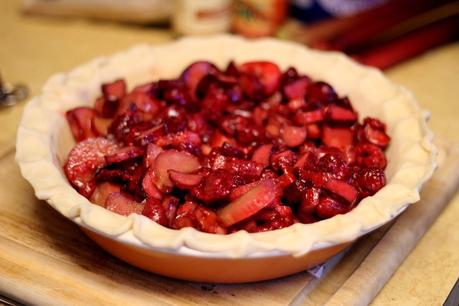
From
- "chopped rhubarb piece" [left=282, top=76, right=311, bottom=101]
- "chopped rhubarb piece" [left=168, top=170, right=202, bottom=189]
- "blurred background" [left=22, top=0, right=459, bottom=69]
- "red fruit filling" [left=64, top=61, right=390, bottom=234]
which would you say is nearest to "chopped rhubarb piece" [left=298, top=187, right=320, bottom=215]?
"red fruit filling" [left=64, top=61, right=390, bottom=234]

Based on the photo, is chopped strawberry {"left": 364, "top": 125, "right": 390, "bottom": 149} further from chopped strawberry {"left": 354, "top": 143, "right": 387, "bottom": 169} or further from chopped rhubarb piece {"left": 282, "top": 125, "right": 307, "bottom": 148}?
chopped rhubarb piece {"left": 282, "top": 125, "right": 307, "bottom": 148}

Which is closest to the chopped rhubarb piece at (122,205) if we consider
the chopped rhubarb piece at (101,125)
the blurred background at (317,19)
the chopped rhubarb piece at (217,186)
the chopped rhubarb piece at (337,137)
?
the chopped rhubarb piece at (217,186)

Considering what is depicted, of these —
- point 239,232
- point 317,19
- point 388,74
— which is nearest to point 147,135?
point 239,232

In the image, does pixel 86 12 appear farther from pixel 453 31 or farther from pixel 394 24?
pixel 453 31

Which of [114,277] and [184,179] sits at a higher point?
[184,179]

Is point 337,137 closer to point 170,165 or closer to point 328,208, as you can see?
point 328,208

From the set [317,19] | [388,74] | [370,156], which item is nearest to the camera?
[370,156]

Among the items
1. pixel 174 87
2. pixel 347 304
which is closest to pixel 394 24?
pixel 174 87

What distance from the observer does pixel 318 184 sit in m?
1.27

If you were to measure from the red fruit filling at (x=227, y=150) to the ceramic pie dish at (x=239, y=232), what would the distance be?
6 centimetres

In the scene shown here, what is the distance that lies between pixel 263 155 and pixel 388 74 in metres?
1.13

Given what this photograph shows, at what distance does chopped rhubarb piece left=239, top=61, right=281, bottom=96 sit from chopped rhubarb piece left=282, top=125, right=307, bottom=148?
0.20 metres

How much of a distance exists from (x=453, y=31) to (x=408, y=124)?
1.23 metres

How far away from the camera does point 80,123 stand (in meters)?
1.54
